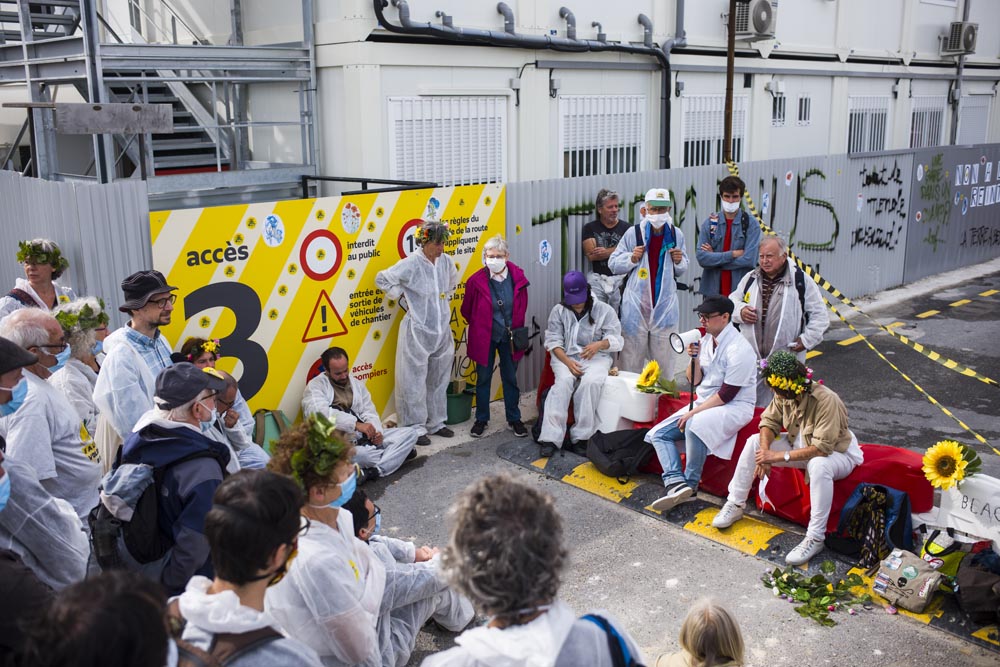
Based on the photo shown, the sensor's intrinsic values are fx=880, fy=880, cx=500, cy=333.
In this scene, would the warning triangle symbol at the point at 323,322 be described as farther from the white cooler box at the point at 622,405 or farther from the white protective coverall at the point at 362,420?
the white cooler box at the point at 622,405

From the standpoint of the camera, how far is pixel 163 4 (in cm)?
1146

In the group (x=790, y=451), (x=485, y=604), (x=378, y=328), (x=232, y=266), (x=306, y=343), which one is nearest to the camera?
(x=485, y=604)

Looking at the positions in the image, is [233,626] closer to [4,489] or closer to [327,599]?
[327,599]

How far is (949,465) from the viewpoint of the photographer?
5605 mm

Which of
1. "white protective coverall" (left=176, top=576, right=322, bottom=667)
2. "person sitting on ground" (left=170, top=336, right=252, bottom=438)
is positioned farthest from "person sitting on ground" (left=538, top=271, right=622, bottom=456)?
"white protective coverall" (left=176, top=576, right=322, bottom=667)

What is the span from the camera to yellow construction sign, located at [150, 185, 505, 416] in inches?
278

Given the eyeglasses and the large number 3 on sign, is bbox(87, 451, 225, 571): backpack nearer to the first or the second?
the eyeglasses

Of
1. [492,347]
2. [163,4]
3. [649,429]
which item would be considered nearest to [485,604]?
[649,429]

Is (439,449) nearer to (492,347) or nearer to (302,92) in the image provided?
(492,347)

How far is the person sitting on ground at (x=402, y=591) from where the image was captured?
4.62m

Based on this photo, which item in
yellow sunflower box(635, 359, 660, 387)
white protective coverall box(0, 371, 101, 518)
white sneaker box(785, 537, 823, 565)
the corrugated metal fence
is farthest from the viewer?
yellow sunflower box(635, 359, 660, 387)

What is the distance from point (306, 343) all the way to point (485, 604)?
5.73m

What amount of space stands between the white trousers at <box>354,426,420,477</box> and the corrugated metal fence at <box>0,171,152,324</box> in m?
2.20

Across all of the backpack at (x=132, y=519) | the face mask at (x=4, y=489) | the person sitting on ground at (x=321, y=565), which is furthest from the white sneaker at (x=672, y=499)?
the face mask at (x=4, y=489)
